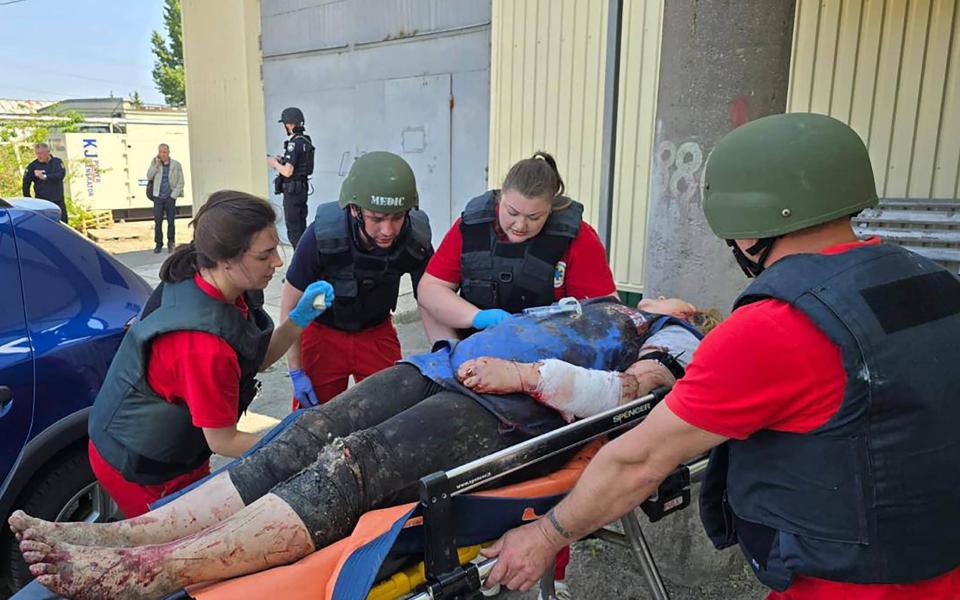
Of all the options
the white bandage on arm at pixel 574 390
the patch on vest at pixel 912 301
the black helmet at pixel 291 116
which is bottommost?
the white bandage on arm at pixel 574 390

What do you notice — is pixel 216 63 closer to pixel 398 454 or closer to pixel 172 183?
pixel 172 183

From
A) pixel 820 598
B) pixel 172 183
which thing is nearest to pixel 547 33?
pixel 820 598

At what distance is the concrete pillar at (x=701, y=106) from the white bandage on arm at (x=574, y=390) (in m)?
1.14

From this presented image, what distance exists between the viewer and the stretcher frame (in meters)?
1.71

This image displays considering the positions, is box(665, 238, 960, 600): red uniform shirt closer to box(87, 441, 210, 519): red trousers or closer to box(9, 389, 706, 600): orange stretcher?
box(9, 389, 706, 600): orange stretcher

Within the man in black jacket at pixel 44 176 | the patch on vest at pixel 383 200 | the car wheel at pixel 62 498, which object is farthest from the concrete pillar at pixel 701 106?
the man in black jacket at pixel 44 176

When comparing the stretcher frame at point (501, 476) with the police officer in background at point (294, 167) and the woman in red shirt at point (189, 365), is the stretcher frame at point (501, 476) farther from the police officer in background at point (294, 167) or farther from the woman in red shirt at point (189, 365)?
the police officer in background at point (294, 167)

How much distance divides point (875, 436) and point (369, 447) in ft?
3.97

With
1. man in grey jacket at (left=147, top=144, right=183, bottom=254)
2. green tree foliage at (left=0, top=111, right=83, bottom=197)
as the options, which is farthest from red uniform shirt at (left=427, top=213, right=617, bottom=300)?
green tree foliage at (left=0, top=111, right=83, bottom=197)

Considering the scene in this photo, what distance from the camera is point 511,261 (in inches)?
116

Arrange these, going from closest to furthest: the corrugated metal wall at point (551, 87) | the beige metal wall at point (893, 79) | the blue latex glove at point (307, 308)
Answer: the blue latex glove at point (307, 308)
the beige metal wall at point (893, 79)
the corrugated metal wall at point (551, 87)

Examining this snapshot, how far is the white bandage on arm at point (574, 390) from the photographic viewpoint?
2133mm

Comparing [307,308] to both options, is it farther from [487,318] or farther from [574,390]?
[574,390]

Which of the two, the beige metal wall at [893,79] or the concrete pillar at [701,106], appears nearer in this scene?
the concrete pillar at [701,106]
